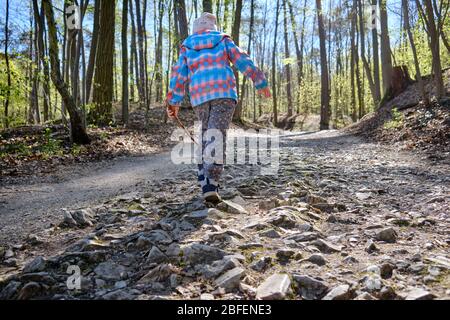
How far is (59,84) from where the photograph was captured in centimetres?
827

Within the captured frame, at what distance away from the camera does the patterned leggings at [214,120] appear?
3.62 metres

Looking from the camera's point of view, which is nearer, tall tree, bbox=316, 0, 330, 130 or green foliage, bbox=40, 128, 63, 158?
green foliage, bbox=40, 128, 63, 158

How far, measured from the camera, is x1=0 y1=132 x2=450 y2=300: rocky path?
79.4 inches

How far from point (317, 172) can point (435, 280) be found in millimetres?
3616

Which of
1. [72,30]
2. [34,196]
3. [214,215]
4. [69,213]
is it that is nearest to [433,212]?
[214,215]

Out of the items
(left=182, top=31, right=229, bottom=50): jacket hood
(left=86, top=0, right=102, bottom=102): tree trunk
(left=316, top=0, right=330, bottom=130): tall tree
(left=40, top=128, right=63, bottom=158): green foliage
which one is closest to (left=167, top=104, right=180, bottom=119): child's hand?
(left=182, top=31, right=229, bottom=50): jacket hood

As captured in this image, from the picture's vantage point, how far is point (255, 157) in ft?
24.6

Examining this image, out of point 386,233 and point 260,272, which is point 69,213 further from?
point 386,233

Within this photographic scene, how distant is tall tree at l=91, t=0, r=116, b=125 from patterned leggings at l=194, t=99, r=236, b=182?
8.68m

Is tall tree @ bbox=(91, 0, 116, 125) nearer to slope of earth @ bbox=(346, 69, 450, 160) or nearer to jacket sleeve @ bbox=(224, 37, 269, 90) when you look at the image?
slope of earth @ bbox=(346, 69, 450, 160)

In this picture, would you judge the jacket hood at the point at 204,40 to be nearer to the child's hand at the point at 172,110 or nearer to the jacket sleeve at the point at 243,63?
the jacket sleeve at the point at 243,63

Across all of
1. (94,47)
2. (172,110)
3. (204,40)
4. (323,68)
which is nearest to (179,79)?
(172,110)

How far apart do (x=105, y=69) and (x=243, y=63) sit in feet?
30.9

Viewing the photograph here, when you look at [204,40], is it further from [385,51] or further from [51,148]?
[385,51]
